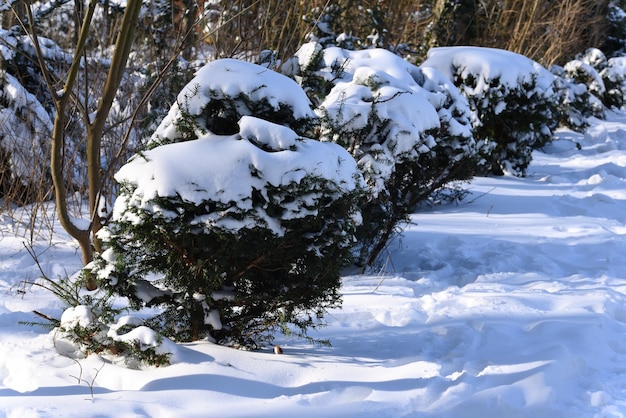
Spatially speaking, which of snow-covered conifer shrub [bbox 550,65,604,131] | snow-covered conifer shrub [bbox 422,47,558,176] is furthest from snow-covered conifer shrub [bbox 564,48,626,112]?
snow-covered conifer shrub [bbox 422,47,558,176]

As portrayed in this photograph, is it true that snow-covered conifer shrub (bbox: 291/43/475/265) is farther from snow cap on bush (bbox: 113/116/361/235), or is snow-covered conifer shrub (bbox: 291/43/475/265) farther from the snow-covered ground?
snow cap on bush (bbox: 113/116/361/235)

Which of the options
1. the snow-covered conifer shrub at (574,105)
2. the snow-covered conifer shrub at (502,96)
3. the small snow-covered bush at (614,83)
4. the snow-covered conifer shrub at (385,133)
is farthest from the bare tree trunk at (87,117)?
the small snow-covered bush at (614,83)

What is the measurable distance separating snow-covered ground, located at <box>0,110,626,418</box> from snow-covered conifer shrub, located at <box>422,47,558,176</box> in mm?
2811

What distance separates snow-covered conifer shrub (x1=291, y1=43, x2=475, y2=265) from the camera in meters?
4.33

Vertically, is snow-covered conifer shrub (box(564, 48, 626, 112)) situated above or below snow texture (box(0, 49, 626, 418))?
above

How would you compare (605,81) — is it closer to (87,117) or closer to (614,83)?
(614,83)

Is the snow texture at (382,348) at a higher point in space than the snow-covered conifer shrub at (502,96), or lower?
lower

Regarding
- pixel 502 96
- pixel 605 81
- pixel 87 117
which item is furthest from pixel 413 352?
pixel 605 81

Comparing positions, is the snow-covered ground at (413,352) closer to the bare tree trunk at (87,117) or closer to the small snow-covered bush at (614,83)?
the bare tree trunk at (87,117)

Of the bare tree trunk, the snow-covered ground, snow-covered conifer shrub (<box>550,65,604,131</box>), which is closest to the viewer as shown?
the snow-covered ground

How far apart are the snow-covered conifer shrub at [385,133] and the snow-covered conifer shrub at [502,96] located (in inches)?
98.2

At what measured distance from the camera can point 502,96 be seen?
7.70m

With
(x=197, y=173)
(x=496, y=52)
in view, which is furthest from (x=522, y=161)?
(x=197, y=173)

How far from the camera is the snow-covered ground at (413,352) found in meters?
2.53
